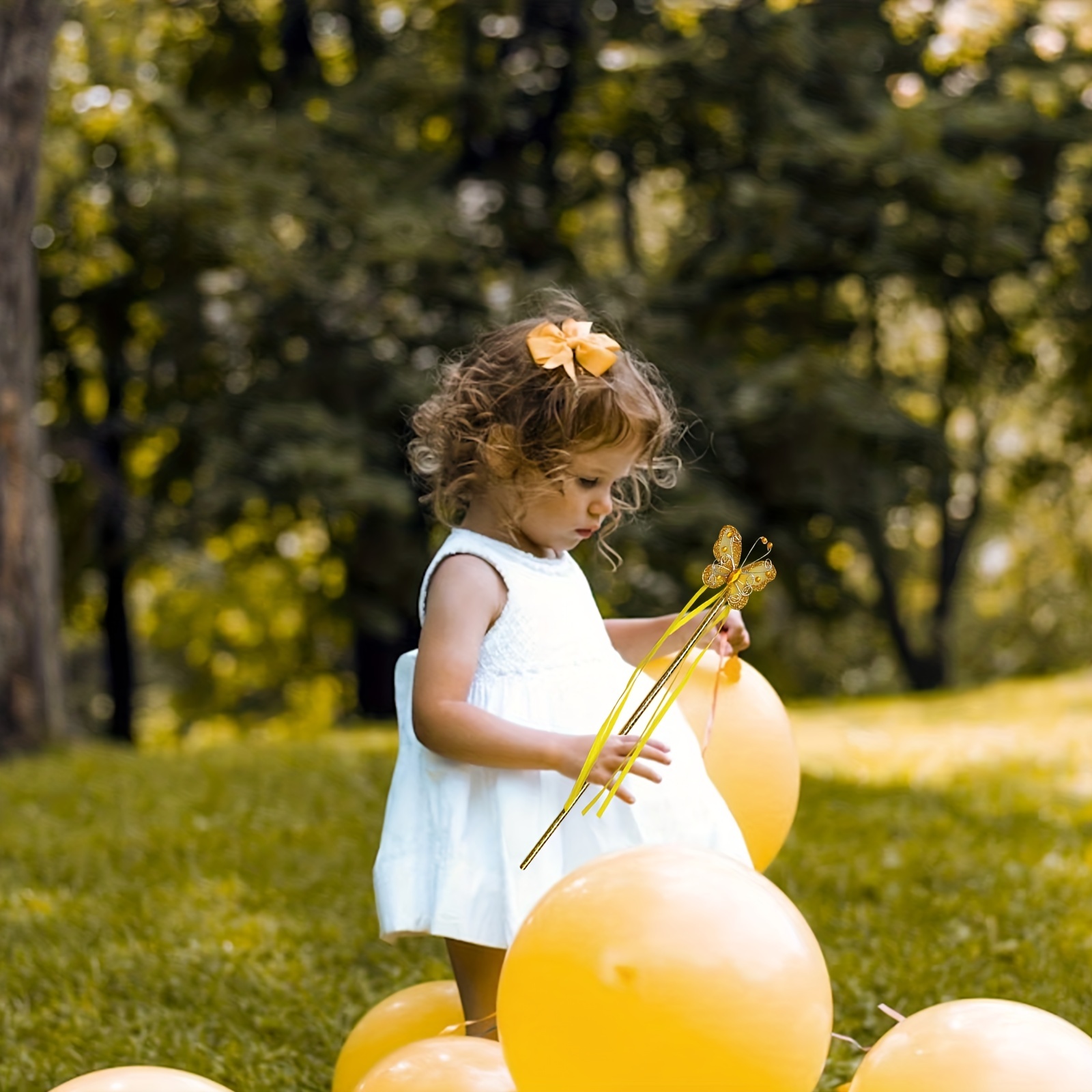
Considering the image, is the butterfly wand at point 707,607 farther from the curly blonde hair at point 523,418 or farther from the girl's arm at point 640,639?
the girl's arm at point 640,639

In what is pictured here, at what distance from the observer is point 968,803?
5.78 m

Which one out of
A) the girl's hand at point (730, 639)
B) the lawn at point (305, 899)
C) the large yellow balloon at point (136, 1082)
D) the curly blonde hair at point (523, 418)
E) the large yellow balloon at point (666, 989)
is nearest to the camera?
the large yellow balloon at point (666, 989)

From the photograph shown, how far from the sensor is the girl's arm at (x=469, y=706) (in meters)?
2.28

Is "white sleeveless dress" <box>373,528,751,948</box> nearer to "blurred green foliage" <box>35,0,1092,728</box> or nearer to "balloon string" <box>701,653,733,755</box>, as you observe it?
"balloon string" <box>701,653,733,755</box>

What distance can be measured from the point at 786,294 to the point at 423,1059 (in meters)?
9.70

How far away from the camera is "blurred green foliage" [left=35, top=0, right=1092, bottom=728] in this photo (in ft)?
30.6

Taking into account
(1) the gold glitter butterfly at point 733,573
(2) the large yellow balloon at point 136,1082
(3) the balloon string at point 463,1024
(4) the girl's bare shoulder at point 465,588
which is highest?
(1) the gold glitter butterfly at point 733,573

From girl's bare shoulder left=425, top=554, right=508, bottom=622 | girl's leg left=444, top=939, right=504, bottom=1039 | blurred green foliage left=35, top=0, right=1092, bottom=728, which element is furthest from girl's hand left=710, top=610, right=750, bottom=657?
blurred green foliage left=35, top=0, right=1092, bottom=728

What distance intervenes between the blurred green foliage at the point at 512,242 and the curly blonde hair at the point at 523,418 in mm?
5929

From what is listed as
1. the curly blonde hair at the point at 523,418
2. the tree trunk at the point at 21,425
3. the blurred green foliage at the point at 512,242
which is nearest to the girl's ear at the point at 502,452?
the curly blonde hair at the point at 523,418

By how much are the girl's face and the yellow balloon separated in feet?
3.04

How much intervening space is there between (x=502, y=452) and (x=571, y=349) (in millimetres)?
231

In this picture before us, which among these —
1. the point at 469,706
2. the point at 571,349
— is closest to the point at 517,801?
the point at 469,706

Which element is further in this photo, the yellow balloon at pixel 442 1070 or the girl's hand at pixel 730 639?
the girl's hand at pixel 730 639
